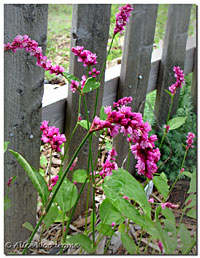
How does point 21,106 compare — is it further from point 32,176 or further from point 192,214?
point 192,214

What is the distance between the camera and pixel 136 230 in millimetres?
1671

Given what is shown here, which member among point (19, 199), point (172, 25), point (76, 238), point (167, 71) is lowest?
point (19, 199)

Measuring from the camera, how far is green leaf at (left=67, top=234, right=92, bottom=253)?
3.55 feet

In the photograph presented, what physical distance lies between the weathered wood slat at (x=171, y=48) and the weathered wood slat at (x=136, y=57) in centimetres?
27

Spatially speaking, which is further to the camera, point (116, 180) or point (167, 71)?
point (167, 71)

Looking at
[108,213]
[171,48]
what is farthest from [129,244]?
[171,48]

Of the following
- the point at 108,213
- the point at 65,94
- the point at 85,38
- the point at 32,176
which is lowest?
the point at 108,213

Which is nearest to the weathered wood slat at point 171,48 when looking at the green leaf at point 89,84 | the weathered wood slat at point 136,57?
the weathered wood slat at point 136,57

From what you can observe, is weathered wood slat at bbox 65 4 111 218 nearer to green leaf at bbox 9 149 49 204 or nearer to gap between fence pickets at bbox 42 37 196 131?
gap between fence pickets at bbox 42 37 196 131

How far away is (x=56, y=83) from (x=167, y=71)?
2.59 feet

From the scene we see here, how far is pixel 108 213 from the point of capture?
1099 mm

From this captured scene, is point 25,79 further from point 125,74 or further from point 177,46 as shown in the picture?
point 177,46

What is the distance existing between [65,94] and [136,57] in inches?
21.2

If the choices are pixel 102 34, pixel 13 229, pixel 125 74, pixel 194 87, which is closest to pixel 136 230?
pixel 13 229
